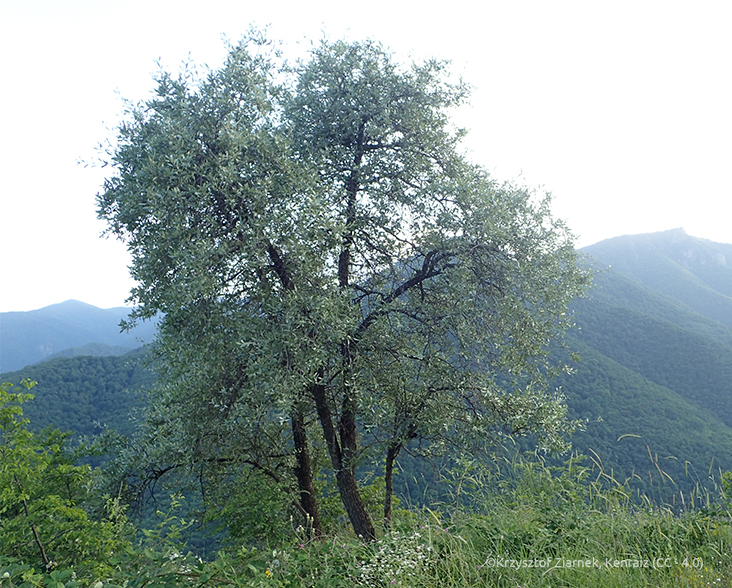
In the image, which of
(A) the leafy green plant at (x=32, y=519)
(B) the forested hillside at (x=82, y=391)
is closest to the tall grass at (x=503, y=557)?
(A) the leafy green plant at (x=32, y=519)

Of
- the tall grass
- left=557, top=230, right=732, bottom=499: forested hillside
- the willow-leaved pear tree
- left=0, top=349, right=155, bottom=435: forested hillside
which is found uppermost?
the willow-leaved pear tree

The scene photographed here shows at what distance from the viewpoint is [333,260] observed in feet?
32.5

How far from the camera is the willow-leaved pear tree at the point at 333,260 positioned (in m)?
8.04

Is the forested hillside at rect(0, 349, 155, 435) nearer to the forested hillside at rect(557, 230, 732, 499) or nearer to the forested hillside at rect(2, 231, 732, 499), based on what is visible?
the forested hillside at rect(2, 231, 732, 499)

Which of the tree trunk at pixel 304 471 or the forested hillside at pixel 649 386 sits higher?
the tree trunk at pixel 304 471

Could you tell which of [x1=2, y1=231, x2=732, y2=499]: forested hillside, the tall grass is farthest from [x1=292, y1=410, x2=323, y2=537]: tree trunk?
[x1=2, y1=231, x2=732, y2=499]: forested hillside

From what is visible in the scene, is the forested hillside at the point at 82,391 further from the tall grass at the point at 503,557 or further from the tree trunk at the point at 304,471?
the tall grass at the point at 503,557

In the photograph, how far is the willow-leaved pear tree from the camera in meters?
8.04

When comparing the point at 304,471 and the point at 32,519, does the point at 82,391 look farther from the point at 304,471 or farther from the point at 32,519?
the point at 32,519

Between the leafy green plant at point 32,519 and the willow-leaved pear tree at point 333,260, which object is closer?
the leafy green plant at point 32,519

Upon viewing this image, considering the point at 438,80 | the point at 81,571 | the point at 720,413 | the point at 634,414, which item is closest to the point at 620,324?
the point at 720,413

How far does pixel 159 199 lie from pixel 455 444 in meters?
7.94

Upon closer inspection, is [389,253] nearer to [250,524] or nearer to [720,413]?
[250,524]

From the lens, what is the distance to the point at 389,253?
11.2m
